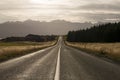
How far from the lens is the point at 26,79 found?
1110 centimetres

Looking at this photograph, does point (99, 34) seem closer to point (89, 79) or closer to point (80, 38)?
point (80, 38)

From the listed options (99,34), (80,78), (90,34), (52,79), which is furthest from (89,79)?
(90,34)

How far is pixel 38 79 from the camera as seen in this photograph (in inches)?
440

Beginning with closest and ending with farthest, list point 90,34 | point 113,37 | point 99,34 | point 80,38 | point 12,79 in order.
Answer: point 12,79, point 113,37, point 99,34, point 90,34, point 80,38

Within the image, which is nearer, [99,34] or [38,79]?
[38,79]

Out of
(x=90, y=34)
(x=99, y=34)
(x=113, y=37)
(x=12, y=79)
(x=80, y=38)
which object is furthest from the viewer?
(x=80, y=38)

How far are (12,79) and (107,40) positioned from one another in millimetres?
117668

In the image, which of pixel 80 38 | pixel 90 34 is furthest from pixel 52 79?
pixel 80 38

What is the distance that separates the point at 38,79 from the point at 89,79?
2040 mm

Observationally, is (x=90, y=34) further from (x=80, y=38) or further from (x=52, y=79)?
(x=52, y=79)

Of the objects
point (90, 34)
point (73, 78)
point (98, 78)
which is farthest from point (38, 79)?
point (90, 34)

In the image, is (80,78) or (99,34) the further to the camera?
(99,34)

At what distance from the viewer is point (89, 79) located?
37.0 ft

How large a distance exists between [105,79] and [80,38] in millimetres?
181037
